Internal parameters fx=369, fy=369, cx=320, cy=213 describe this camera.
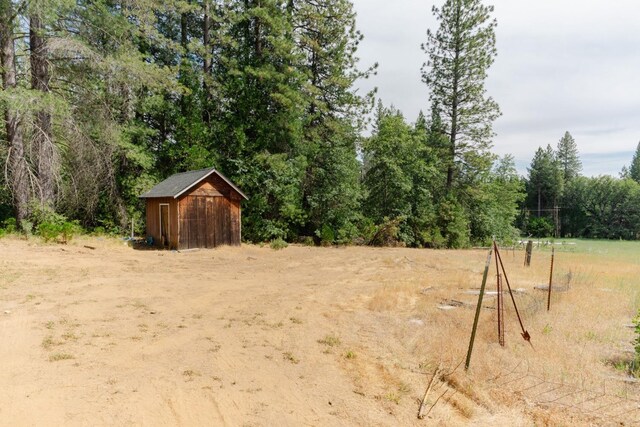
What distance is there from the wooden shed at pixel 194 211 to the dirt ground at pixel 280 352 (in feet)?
19.2

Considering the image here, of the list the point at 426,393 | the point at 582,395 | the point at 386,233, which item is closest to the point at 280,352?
the point at 426,393

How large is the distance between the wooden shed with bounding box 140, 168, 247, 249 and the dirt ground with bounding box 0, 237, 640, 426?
5.86m

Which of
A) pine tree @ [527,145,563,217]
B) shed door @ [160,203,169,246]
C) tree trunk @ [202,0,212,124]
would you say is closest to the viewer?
shed door @ [160,203,169,246]

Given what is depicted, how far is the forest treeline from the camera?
15.1 meters

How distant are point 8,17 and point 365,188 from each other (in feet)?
62.9

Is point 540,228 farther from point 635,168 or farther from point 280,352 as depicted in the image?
point 280,352

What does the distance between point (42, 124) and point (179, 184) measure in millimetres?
5815

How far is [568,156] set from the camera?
64.8 metres

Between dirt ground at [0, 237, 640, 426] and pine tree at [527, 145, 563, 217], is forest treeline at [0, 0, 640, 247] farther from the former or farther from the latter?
pine tree at [527, 145, 563, 217]

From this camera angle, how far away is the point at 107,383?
4090 millimetres

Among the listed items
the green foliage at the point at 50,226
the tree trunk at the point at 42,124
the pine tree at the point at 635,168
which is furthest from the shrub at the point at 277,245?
the pine tree at the point at 635,168

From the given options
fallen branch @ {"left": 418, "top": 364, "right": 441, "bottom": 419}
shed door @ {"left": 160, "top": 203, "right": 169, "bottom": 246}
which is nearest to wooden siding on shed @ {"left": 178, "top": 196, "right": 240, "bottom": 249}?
shed door @ {"left": 160, "top": 203, "right": 169, "bottom": 246}

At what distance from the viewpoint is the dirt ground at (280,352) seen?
12.4ft

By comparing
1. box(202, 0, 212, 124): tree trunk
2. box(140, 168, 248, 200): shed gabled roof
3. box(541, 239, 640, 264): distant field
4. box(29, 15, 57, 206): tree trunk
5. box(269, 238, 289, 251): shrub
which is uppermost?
box(202, 0, 212, 124): tree trunk
